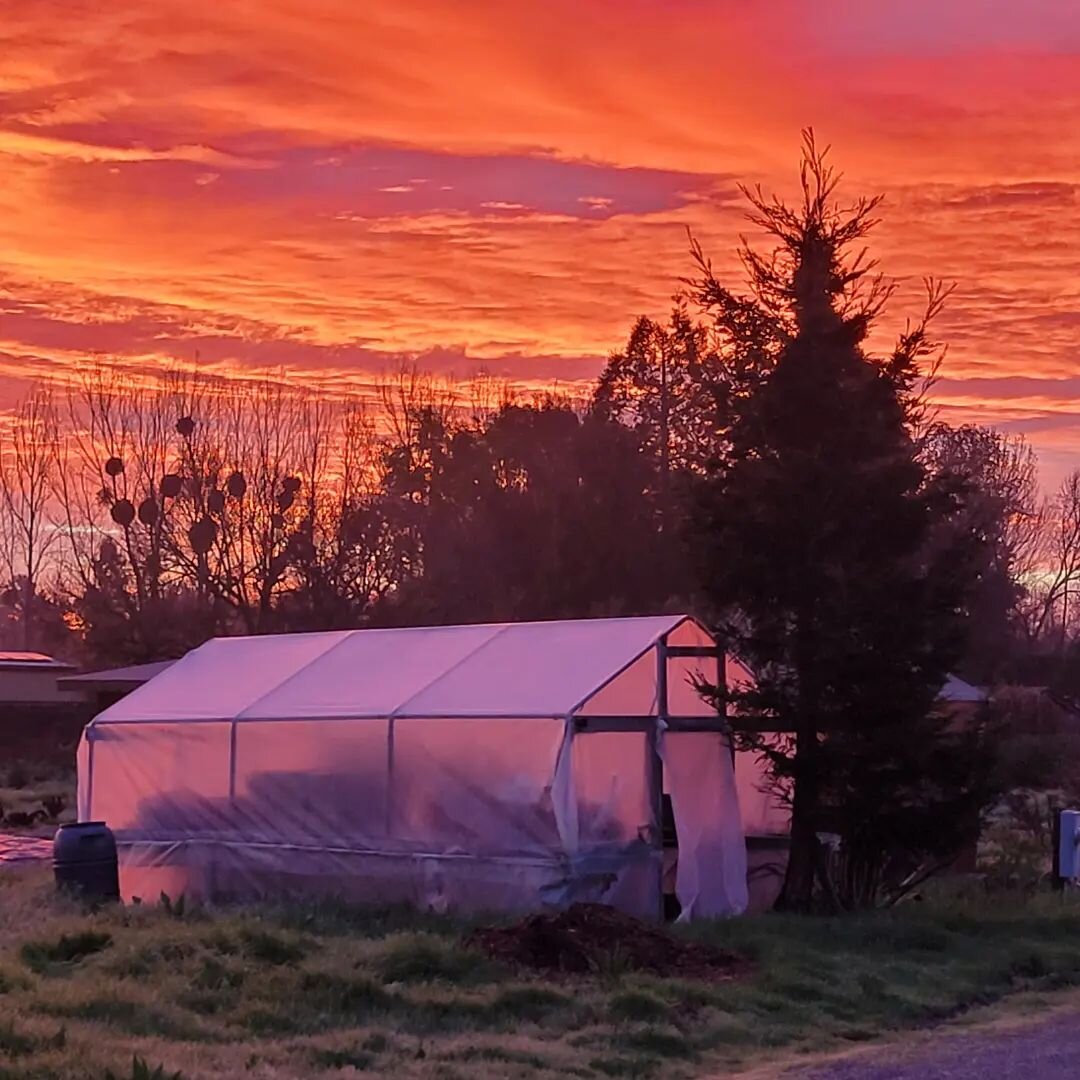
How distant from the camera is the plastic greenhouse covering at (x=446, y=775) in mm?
16859

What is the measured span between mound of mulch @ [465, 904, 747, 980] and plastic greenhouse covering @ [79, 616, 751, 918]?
1771 mm

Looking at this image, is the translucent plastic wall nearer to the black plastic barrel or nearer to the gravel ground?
the black plastic barrel

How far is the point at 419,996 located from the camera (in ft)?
40.2

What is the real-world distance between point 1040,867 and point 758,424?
24.9ft

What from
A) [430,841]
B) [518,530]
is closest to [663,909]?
[430,841]

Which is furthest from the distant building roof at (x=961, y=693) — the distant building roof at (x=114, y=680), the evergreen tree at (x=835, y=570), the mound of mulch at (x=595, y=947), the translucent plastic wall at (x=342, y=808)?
the distant building roof at (x=114, y=680)

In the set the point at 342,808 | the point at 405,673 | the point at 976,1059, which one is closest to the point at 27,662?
the point at 405,673

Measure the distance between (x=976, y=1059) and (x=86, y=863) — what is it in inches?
408

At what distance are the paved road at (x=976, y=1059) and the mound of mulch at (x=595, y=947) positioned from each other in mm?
2409

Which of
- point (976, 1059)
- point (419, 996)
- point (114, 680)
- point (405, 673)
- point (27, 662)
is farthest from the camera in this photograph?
point (27, 662)

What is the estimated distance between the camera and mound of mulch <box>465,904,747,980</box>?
13.8m

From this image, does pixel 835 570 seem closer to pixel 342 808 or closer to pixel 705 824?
pixel 705 824

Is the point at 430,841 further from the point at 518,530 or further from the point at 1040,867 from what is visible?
the point at 518,530

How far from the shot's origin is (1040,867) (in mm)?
22141
